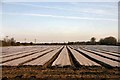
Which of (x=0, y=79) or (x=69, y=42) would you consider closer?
(x=0, y=79)

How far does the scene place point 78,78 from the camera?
7074 mm

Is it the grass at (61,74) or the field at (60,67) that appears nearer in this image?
the grass at (61,74)

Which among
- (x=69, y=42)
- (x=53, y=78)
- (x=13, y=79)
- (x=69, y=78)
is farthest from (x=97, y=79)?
(x=69, y=42)

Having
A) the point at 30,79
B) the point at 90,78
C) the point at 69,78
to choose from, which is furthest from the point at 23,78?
the point at 90,78

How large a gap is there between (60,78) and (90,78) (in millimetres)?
913

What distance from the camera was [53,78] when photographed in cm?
705

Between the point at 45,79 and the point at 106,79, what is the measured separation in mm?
1827

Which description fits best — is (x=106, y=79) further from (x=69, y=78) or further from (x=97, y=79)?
(x=69, y=78)

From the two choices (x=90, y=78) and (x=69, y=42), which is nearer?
(x=90, y=78)

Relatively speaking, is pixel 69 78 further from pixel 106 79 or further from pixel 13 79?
pixel 13 79

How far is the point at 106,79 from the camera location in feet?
23.0

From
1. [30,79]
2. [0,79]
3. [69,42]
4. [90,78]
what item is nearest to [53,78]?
[30,79]

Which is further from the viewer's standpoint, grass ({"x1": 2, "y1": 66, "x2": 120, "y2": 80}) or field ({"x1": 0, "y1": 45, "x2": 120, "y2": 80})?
field ({"x1": 0, "y1": 45, "x2": 120, "y2": 80})

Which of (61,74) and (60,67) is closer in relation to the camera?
(61,74)
